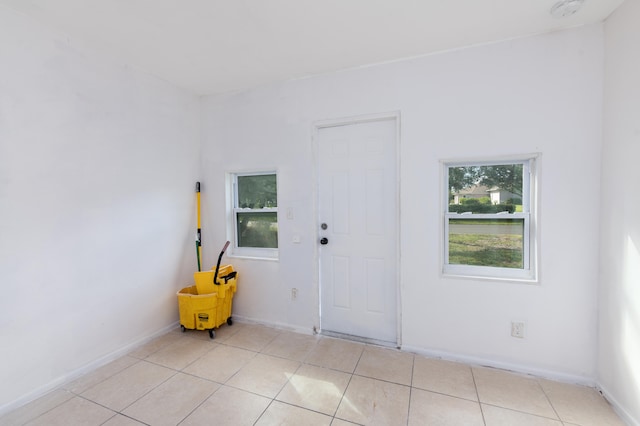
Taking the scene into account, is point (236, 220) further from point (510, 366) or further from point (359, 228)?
point (510, 366)

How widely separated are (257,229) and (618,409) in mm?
3179

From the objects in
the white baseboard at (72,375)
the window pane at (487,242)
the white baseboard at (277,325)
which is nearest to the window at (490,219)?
the window pane at (487,242)

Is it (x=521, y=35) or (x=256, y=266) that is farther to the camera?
(x=256, y=266)

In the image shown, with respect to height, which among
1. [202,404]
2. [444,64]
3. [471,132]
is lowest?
[202,404]

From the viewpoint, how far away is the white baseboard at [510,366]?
197 cm

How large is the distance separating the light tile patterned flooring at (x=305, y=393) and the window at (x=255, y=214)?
1.10m

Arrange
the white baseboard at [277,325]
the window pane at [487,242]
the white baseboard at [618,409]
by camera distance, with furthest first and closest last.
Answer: the white baseboard at [277,325] < the window pane at [487,242] < the white baseboard at [618,409]

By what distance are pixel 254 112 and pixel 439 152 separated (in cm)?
194

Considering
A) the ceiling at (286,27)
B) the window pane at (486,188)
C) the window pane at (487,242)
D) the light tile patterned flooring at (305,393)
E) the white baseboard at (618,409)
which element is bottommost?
the light tile patterned flooring at (305,393)

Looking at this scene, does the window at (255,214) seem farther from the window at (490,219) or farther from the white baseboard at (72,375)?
the window at (490,219)

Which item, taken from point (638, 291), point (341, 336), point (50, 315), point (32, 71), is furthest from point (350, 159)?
point (50, 315)

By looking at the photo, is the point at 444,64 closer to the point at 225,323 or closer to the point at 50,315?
the point at 225,323

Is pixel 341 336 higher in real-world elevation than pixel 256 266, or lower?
lower

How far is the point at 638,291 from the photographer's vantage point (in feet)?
5.26
